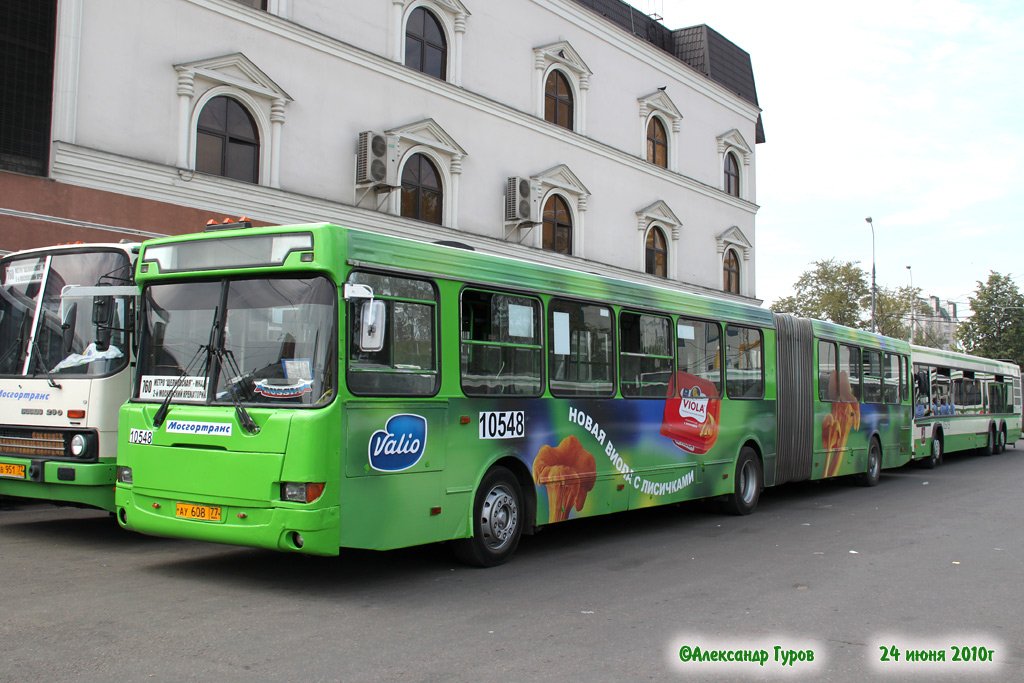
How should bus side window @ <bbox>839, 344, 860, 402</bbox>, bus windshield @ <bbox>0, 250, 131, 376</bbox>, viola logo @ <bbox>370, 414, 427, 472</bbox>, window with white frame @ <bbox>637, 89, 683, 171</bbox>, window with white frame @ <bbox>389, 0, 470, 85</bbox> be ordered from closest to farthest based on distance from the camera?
viola logo @ <bbox>370, 414, 427, 472</bbox>, bus windshield @ <bbox>0, 250, 131, 376</bbox>, bus side window @ <bbox>839, 344, 860, 402</bbox>, window with white frame @ <bbox>389, 0, 470, 85</bbox>, window with white frame @ <bbox>637, 89, 683, 171</bbox>

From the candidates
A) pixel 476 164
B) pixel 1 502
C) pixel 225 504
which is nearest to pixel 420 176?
pixel 476 164

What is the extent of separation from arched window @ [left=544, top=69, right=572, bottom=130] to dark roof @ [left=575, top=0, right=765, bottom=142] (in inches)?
161

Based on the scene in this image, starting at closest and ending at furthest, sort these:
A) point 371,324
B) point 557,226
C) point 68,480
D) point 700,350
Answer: point 371,324 → point 68,480 → point 700,350 → point 557,226

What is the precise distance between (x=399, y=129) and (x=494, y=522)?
548 inches

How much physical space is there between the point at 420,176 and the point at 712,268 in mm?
14264

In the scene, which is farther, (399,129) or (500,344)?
(399,129)

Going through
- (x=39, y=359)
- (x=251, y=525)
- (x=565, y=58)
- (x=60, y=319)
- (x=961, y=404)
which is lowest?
(x=251, y=525)

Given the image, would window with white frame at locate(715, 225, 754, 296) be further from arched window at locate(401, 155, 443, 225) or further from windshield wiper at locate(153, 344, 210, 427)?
windshield wiper at locate(153, 344, 210, 427)

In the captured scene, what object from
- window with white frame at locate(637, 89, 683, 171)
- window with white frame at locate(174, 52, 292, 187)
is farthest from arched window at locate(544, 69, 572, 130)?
window with white frame at locate(174, 52, 292, 187)

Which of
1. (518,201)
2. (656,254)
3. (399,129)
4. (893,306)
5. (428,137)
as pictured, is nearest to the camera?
A: (399,129)

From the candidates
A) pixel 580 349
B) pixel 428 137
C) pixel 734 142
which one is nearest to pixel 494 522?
pixel 580 349

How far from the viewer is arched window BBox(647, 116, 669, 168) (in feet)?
96.4

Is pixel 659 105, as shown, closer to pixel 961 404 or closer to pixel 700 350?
pixel 961 404

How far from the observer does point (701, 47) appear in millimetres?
32656
